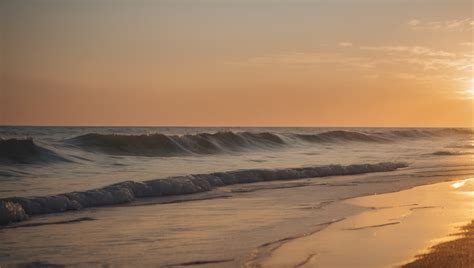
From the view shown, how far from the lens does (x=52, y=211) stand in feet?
40.1

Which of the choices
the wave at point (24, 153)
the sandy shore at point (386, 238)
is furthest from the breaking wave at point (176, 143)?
the sandy shore at point (386, 238)

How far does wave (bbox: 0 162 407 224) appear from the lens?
11.9 metres

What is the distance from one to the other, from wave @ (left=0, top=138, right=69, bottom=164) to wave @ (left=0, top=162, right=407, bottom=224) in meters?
7.65

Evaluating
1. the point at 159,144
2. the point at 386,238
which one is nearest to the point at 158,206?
the point at 386,238

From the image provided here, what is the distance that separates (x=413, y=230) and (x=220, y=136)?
104 ft

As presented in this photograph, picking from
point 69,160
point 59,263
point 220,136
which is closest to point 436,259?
point 59,263

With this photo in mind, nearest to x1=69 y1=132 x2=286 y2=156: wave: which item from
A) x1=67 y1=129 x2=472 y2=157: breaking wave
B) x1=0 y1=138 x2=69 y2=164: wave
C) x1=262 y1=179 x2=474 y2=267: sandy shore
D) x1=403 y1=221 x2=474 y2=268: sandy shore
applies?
x1=67 y1=129 x2=472 y2=157: breaking wave

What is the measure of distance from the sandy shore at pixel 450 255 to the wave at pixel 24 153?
17.1 metres

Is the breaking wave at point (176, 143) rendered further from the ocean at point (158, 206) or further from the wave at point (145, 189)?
the wave at point (145, 189)

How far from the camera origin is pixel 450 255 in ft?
26.1

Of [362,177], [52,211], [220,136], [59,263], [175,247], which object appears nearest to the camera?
[59,263]

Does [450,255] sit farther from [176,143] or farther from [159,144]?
[176,143]

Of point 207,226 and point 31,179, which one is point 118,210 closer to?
point 207,226

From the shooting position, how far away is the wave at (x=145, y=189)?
11910 millimetres
